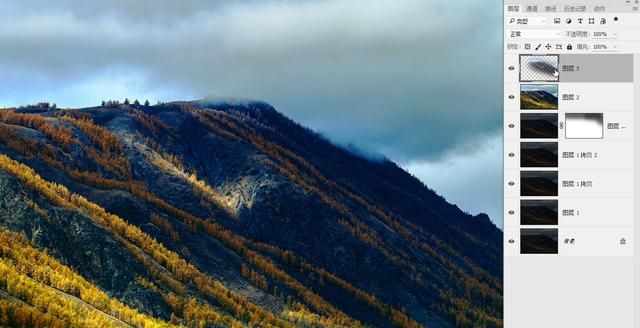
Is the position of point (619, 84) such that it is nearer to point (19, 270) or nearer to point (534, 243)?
point (534, 243)

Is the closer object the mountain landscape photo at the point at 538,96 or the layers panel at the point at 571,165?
the layers panel at the point at 571,165

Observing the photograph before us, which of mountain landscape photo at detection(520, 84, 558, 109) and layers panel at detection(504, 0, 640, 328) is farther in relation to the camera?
mountain landscape photo at detection(520, 84, 558, 109)

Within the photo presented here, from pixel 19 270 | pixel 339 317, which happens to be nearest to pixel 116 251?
pixel 19 270

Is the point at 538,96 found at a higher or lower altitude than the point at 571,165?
higher

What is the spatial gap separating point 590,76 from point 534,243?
16.7 ft

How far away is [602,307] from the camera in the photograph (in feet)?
71.4

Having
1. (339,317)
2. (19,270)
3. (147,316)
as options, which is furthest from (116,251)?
(339,317)

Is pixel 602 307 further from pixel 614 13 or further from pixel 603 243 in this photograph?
pixel 614 13

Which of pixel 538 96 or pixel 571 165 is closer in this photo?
pixel 571 165

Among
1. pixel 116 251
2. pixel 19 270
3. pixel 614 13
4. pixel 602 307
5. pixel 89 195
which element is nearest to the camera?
pixel 602 307

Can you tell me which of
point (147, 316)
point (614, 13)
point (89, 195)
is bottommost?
point (147, 316)

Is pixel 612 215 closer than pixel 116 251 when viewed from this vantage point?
Yes

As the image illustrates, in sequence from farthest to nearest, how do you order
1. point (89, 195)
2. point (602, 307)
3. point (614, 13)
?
point (89, 195)
point (614, 13)
point (602, 307)

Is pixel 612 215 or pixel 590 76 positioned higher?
pixel 590 76
